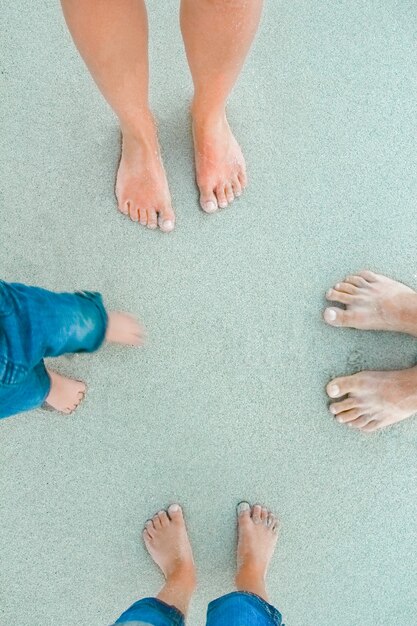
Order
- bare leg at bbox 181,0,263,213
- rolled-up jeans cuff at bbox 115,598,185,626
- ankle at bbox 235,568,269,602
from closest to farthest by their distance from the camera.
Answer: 1. bare leg at bbox 181,0,263,213
2. rolled-up jeans cuff at bbox 115,598,185,626
3. ankle at bbox 235,568,269,602

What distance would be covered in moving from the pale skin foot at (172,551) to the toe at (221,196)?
1.87ft

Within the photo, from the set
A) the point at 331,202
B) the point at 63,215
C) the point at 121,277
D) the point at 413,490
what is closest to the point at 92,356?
the point at 121,277

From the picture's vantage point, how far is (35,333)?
2.46ft

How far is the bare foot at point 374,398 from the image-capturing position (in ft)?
3.40

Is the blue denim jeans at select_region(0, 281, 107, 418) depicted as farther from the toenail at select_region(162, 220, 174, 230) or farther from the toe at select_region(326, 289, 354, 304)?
the toe at select_region(326, 289, 354, 304)

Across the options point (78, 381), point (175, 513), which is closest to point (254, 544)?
point (175, 513)

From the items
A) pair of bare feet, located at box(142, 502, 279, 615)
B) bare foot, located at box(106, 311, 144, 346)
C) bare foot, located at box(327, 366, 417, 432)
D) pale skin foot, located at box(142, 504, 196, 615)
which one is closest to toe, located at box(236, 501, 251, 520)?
pair of bare feet, located at box(142, 502, 279, 615)

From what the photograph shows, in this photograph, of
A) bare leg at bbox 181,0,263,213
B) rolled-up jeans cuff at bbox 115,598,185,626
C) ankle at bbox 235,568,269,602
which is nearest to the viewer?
bare leg at bbox 181,0,263,213

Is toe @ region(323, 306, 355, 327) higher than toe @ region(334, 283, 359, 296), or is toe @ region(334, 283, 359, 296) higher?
toe @ region(334, 283, 359, 296)

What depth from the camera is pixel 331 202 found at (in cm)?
109

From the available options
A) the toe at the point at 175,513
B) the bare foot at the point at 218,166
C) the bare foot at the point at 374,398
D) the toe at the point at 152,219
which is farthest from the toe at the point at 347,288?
the toe at the point at 175,513

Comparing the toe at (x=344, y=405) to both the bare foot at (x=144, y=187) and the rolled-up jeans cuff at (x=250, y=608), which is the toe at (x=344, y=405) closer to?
the rolled-up jeans cuff at (x=250, y=608)

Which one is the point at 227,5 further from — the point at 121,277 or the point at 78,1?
the point at 121,277

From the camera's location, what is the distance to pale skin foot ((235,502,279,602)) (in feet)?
3.32
